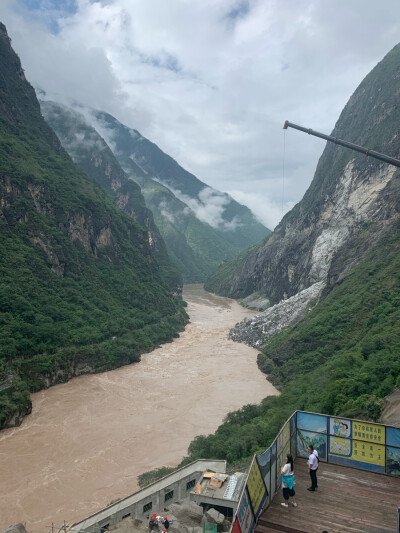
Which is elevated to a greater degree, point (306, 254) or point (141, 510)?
point (306, 254)

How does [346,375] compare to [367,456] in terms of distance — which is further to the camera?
[346,375]

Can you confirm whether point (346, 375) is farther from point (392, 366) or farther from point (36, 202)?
point (36, 202)

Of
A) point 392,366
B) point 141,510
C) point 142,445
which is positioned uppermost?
point 392,366

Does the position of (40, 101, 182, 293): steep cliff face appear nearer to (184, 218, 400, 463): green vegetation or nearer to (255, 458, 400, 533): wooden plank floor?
(184, 218, 400, 463): green vegetation

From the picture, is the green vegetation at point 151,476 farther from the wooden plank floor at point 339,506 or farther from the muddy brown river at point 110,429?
the wooden plank floor at point 339,506

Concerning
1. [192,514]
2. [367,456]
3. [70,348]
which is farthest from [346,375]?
[70,348]

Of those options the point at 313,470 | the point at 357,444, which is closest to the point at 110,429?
the point at 357,444
